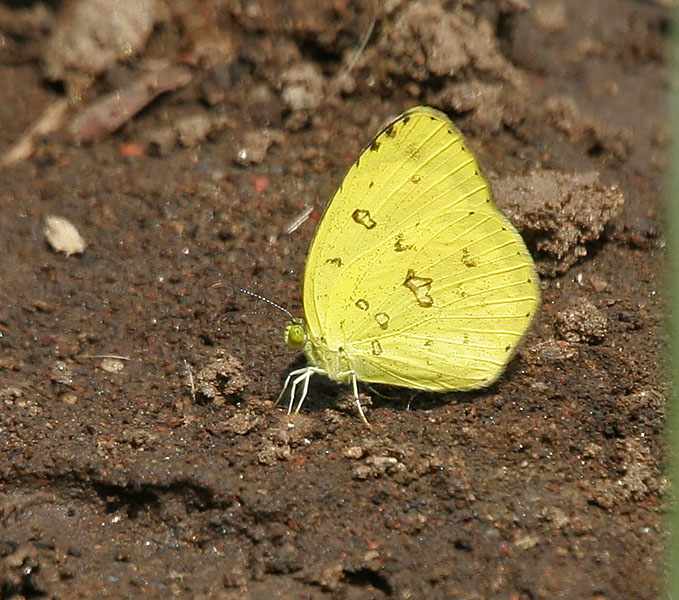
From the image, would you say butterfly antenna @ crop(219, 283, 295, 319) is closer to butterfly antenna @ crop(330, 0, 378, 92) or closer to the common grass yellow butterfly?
the common grass yellow butterfly

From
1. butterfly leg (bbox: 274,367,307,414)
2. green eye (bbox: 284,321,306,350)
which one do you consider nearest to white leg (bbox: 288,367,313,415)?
butterfly leg (bbox: 274,367,307,414)

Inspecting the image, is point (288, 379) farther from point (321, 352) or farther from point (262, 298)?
point (262, 298)

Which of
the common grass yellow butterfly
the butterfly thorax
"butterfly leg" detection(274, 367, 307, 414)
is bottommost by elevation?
"butterfly leg" detection(274, 367, 307, 414)

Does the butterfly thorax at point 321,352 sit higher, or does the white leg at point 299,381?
the butterfly thorax at point 321,352

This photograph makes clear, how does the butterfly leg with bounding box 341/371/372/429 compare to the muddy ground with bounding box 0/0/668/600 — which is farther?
the butterfly leg with bounding box 341/371/372/429

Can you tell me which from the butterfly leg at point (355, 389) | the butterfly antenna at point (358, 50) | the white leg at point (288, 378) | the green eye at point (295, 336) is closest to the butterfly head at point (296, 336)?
the green eye at point (295, 336)

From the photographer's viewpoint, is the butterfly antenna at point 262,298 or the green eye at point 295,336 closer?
the green eye at point 295,336

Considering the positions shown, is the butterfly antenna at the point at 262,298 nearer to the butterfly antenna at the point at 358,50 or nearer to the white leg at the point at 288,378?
the white leg at the point at 288,378
